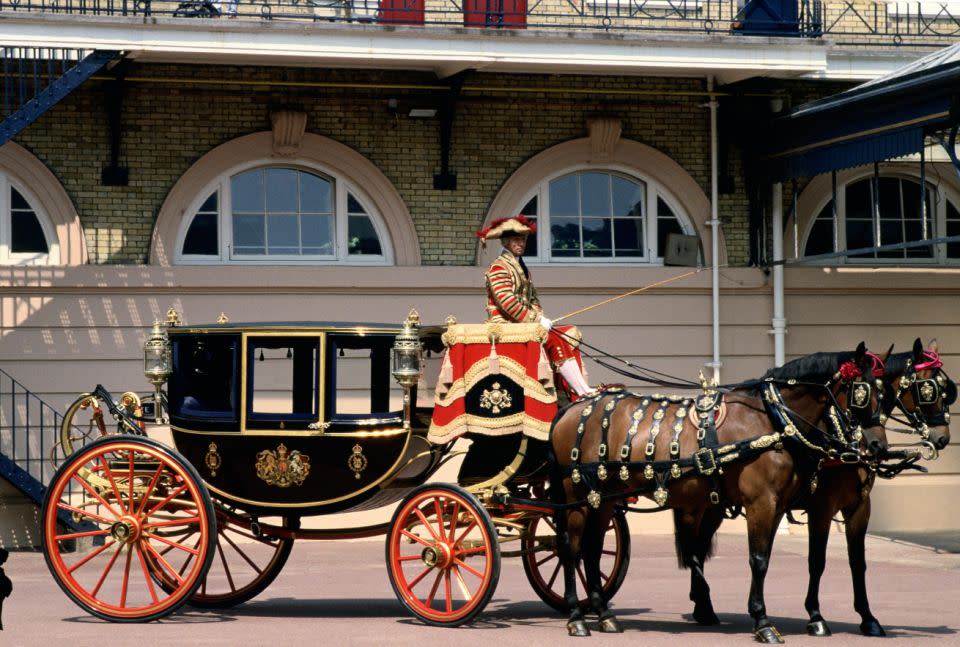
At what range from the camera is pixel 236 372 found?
10352mm

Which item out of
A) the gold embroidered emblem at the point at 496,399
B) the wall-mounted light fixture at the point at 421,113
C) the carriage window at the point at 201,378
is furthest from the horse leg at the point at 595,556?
the wall-mounted light fixture at the point at 421,113

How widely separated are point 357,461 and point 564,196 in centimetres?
808

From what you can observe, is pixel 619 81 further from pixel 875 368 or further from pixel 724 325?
pixel 875 368

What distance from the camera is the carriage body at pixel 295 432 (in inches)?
405

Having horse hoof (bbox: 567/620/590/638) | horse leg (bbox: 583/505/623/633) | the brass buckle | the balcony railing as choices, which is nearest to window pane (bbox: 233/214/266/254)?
the balcony railing

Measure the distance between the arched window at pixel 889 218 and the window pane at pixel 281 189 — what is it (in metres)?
6.15

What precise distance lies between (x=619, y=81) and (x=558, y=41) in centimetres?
163

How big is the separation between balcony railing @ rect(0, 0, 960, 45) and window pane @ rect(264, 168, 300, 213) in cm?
170

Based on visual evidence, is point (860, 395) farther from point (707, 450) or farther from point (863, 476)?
point (707, 450)

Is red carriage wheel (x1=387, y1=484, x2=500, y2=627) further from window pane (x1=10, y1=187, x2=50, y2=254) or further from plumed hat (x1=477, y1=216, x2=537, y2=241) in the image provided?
window pane (x1=10, y1=187, x2=50, y2=254)

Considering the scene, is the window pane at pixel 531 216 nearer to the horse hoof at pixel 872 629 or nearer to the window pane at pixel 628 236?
the window pane at pixel 628 236

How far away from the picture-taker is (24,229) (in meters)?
16.4

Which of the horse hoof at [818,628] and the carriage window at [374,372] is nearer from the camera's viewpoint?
the horse hoof at [818,628]

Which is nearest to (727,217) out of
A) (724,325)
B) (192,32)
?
(724,325)
